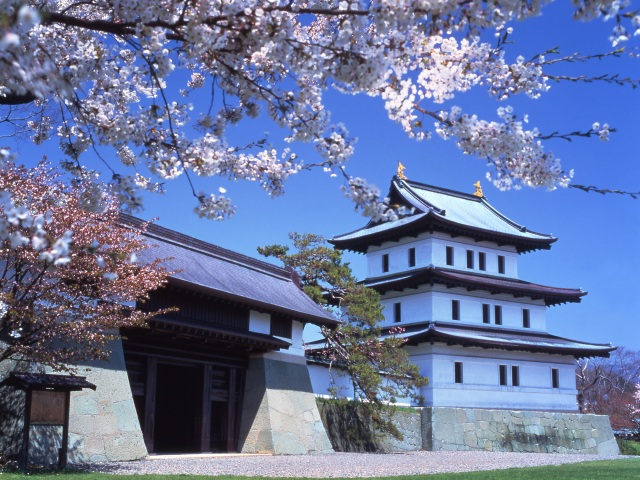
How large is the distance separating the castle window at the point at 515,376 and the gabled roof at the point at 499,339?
37.8 inches

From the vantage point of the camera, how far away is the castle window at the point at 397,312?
1250 inches

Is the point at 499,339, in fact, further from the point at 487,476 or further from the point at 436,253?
the point at 487,476

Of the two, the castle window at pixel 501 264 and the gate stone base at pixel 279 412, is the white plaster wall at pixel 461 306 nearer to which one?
the castle window at pixel 501 264

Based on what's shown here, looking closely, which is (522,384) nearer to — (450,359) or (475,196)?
(450,359)

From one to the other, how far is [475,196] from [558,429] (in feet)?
41.7

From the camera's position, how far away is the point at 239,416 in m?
19.3

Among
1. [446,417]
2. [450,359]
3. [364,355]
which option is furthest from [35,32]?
[450,359]

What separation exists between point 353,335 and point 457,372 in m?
8.51

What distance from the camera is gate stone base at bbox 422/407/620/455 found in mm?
26484

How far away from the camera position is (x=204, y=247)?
787 inches

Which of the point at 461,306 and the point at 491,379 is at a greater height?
the point at 461,306

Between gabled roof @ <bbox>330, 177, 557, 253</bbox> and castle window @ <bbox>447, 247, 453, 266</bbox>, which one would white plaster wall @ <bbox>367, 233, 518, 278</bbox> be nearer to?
castle window @ <bbox>447, 247, 453, 266</bbox>

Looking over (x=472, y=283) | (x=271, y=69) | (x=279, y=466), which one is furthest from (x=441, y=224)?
(x=271, y=69)

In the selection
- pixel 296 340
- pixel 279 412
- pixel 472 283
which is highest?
pixel 472 283
